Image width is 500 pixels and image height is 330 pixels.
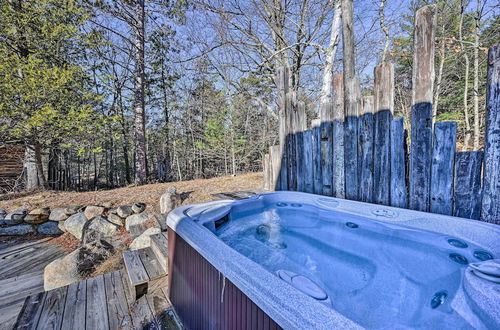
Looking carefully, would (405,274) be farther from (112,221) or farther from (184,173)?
(184,173)

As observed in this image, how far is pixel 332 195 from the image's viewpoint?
8.52 feet

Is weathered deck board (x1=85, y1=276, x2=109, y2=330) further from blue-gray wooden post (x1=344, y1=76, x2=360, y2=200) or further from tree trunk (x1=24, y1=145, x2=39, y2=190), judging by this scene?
tree trunk (x1=24, y1=145, x2=39, y2=190)

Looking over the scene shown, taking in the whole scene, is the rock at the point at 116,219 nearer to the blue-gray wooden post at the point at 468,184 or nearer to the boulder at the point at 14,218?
the boulder at the point at 14,218

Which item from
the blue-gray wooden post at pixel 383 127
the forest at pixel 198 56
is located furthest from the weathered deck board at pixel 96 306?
the forest at pixel 198 56

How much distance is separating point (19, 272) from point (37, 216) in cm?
120

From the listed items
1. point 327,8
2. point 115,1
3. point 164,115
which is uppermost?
point 115,1

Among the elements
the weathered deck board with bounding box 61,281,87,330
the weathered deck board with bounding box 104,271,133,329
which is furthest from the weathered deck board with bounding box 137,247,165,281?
the weathered deck board with bounding box 61,281,87,330

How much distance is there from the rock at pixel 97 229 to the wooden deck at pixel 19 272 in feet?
1.34

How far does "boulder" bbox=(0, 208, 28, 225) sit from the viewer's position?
359cm

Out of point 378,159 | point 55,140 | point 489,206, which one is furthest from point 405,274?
point 55,140

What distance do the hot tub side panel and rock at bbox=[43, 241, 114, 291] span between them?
4.40 ft

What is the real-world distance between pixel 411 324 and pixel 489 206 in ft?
3.66

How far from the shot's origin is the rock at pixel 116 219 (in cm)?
354

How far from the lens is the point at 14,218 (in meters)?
3.61
